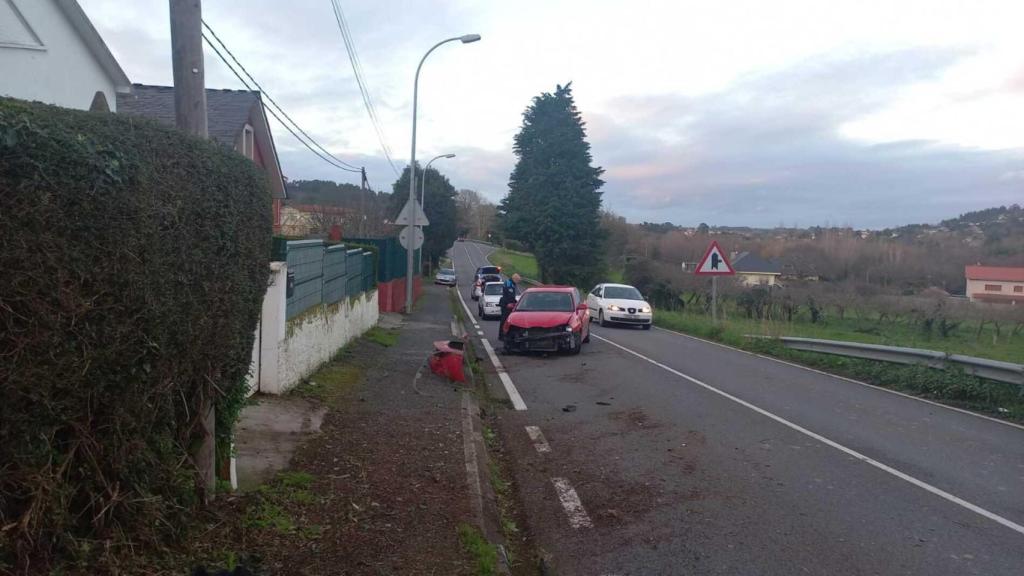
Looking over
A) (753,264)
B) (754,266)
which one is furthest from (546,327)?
(753,264)

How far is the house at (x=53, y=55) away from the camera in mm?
13641

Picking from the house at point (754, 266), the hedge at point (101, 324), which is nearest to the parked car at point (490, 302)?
the house at point (754, 266)

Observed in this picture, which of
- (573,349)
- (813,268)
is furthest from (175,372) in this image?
(813,268)

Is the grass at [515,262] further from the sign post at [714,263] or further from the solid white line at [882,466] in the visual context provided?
the solid white line at [882,466]

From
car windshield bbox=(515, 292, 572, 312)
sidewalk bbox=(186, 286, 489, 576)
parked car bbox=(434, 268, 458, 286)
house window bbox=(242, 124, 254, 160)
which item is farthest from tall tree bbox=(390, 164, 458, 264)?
sidewalk bbox=(186, 286, 489, 576)

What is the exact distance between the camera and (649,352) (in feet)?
59.3

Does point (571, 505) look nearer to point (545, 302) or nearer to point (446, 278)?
point (545, 302)

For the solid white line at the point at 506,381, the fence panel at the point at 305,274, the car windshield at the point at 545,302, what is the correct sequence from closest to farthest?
the fence panel at the point at 305,274 → the solid white line at the point at 506,381 → the car windshield at the point at 545,302

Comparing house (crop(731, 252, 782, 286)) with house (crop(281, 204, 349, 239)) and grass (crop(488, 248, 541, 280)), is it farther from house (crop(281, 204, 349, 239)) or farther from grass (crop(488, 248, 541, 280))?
grass (crop(488, 248, 541, 280))

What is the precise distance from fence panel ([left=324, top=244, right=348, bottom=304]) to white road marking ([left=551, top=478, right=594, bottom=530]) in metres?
7.34

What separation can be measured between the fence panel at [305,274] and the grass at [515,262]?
228ft

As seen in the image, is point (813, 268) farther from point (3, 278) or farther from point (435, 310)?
point (3, 278)

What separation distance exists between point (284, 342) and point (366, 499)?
4139mm

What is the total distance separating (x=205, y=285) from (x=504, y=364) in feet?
37.5
